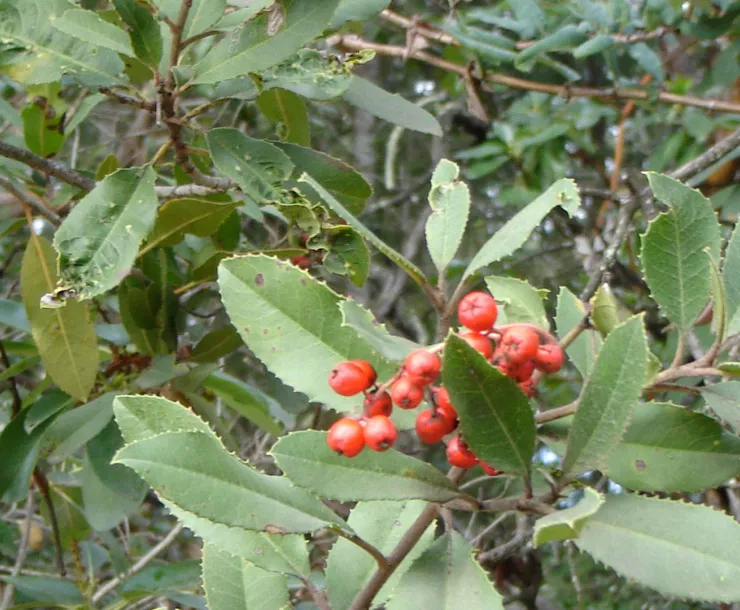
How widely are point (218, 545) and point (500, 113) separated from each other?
101 inches

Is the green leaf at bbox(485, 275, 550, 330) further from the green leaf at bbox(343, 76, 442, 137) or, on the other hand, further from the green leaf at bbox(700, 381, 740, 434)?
the green leaf at bbox(343, 76, 442, 137)

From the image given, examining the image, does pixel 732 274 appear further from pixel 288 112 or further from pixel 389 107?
→ pixel 288 112

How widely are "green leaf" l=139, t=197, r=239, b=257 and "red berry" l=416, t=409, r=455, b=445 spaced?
0.69m

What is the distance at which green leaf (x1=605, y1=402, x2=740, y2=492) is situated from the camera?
0.77m

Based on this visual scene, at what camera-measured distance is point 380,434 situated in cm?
71

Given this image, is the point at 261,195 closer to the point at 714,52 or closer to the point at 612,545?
the point at 612,545

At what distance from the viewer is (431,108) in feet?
10.7

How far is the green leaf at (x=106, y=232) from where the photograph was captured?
3.56 feet

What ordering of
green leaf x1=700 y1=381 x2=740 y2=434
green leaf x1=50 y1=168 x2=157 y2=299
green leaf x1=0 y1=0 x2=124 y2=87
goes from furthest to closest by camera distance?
green leaf x1=0 y1=0 x2=124 y2=87, green leaf x1=50 y1=168 x2=157 y2=299, green leaf x1=700 y1=381 x2=740 y2=434

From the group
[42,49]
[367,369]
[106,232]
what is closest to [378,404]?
[367,369]

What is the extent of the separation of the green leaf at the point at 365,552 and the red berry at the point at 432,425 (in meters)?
0.21

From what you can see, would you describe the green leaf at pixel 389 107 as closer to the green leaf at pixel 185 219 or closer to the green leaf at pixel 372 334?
the green leaf at pixel 185 219

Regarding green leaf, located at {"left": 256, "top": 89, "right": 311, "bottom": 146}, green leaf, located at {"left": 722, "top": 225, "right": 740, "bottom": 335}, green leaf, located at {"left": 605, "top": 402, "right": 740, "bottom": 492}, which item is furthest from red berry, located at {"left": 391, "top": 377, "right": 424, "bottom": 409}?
green leaf, located at {"left": 256, "top": 89, "right": 311, "bottom": 146}

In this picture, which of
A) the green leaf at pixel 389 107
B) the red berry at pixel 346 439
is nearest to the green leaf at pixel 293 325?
the red berry at pixel 346 439
